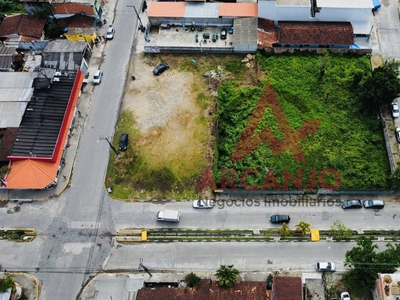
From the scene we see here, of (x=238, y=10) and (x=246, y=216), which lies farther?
(x=238, y=10)

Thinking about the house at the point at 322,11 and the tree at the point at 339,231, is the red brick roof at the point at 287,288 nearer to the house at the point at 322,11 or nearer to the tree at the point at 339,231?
the tree at the point at 339,231

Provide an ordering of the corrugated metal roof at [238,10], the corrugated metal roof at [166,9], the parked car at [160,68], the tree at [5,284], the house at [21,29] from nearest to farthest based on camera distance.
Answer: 1. the tree at [5,284]
2. the parked car at [160,68]
3. the corrugated metal roof at [238,10]
4. the house at [21,29]
5. the corrugated metal roof at [166,9]

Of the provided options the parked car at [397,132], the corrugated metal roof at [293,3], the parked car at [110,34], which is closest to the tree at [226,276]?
the parked car at [397,132]

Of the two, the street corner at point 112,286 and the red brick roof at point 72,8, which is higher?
the red brick roof at point 72,8

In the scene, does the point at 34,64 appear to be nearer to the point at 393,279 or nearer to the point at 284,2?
the point at 284,2

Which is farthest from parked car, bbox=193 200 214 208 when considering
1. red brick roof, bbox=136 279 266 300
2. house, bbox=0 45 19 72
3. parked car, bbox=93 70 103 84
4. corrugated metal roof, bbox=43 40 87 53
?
house, bbox=0 45 19 72

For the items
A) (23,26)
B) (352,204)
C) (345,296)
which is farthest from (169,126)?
(23,26)

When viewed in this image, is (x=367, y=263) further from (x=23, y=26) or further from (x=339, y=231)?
(x=23, y=26)
